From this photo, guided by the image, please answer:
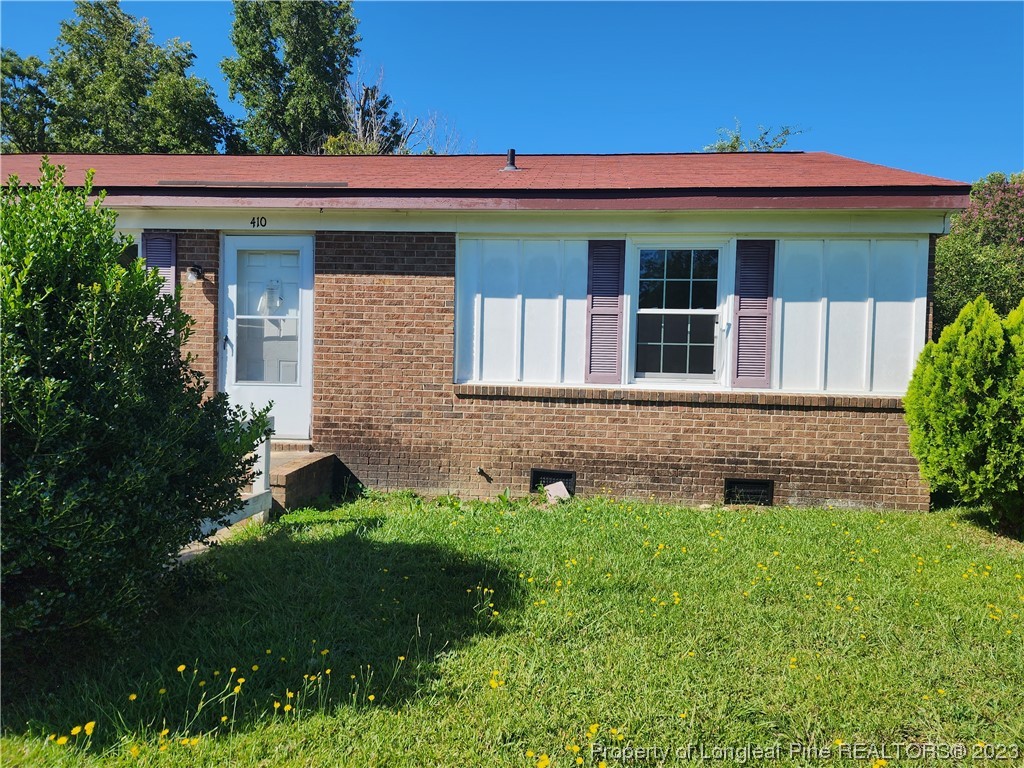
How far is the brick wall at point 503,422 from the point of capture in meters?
6.64

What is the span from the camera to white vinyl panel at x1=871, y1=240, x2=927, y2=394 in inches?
257

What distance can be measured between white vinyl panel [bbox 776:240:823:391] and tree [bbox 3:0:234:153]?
22566 millimetres

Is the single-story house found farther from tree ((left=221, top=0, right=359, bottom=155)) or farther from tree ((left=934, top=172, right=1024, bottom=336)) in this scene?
tree ((left=221, top=0, right=359, bottom=155))

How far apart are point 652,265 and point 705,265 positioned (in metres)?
0.56

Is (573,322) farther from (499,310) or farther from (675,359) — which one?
(675,359)

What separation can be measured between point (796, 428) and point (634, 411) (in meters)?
1.67

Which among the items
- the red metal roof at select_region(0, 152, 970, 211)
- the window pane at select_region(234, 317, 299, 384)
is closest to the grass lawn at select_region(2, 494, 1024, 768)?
the window pane at select_region(234, 317, 299, 384)

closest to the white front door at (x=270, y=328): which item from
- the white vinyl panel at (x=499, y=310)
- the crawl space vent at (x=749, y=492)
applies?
the white vinyl panel at (x=499, y=310)

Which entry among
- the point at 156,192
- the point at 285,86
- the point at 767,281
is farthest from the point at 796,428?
the point at 285,86

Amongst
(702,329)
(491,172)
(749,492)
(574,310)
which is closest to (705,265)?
(702,329)

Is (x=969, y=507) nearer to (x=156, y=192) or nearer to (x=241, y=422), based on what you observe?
(x=241, y=422)

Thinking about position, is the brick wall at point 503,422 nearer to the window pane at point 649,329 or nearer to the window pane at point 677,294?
the window pane at point 649,329

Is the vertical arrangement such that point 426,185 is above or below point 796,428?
above

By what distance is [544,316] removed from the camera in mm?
7012
